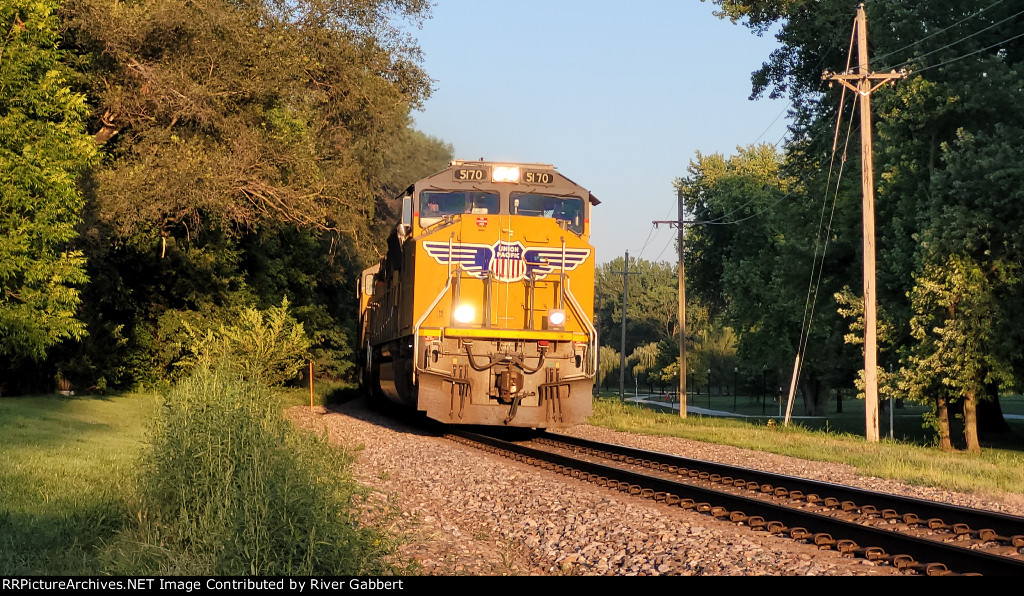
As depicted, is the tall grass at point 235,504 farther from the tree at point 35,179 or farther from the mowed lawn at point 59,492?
the tree at point 35,179

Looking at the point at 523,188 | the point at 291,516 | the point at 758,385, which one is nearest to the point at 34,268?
the point at 523,188

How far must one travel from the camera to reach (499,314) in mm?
17578

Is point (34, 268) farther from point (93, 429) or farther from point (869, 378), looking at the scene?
point (869, 378)

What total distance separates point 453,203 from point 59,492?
9.84 metres

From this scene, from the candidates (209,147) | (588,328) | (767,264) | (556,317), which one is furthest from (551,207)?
(767,264)

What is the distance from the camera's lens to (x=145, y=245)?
29312mm

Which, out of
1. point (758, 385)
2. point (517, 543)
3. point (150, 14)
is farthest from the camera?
point (758, 385)

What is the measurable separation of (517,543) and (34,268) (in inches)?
665

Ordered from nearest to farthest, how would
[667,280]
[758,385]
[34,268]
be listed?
[34,268]
[758,385]
[667,280]

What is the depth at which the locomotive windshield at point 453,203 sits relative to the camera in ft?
60.2

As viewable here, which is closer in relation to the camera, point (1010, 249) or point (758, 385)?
point (1010, 249)

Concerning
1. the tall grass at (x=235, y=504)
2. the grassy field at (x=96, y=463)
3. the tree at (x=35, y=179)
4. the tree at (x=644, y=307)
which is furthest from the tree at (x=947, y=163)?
the tree at (x=644, y=307)

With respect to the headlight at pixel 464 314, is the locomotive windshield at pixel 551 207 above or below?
above

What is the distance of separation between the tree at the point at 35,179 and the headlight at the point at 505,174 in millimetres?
10116
